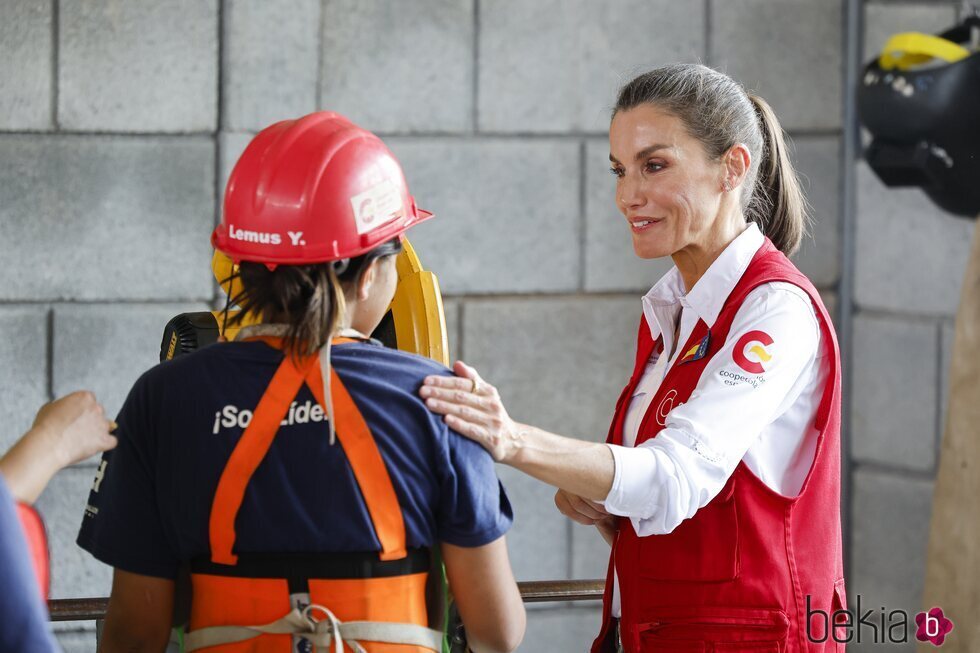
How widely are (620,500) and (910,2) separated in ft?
8.31

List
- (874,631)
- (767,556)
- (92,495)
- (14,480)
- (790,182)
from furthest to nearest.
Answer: (874,631) < (790,182) < (767,556) < (92,495) < (14,480)

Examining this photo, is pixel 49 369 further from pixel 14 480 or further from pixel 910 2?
pixel 910 2

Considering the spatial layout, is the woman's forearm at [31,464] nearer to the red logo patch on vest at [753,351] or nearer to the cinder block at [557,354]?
the red logo patch on vest at [753,351]

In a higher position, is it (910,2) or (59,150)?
(910,2)

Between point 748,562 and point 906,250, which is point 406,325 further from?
point 906,250

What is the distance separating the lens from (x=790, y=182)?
1904mm

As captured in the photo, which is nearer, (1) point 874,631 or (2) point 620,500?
(2) point 620,500

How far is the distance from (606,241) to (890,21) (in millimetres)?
1130

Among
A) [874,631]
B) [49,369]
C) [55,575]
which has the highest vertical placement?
[49,369]

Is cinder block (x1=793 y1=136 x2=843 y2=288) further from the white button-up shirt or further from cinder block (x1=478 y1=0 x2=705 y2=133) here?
the white button-up shirt

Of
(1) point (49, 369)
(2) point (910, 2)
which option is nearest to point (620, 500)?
→ (1) point (49, 369)

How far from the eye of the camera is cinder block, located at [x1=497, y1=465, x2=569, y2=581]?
10.8 feet

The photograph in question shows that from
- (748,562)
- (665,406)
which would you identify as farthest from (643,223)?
(748,562)

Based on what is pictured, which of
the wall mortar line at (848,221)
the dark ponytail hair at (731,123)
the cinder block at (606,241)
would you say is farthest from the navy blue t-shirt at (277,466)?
the wall mortar line at (848,221)
